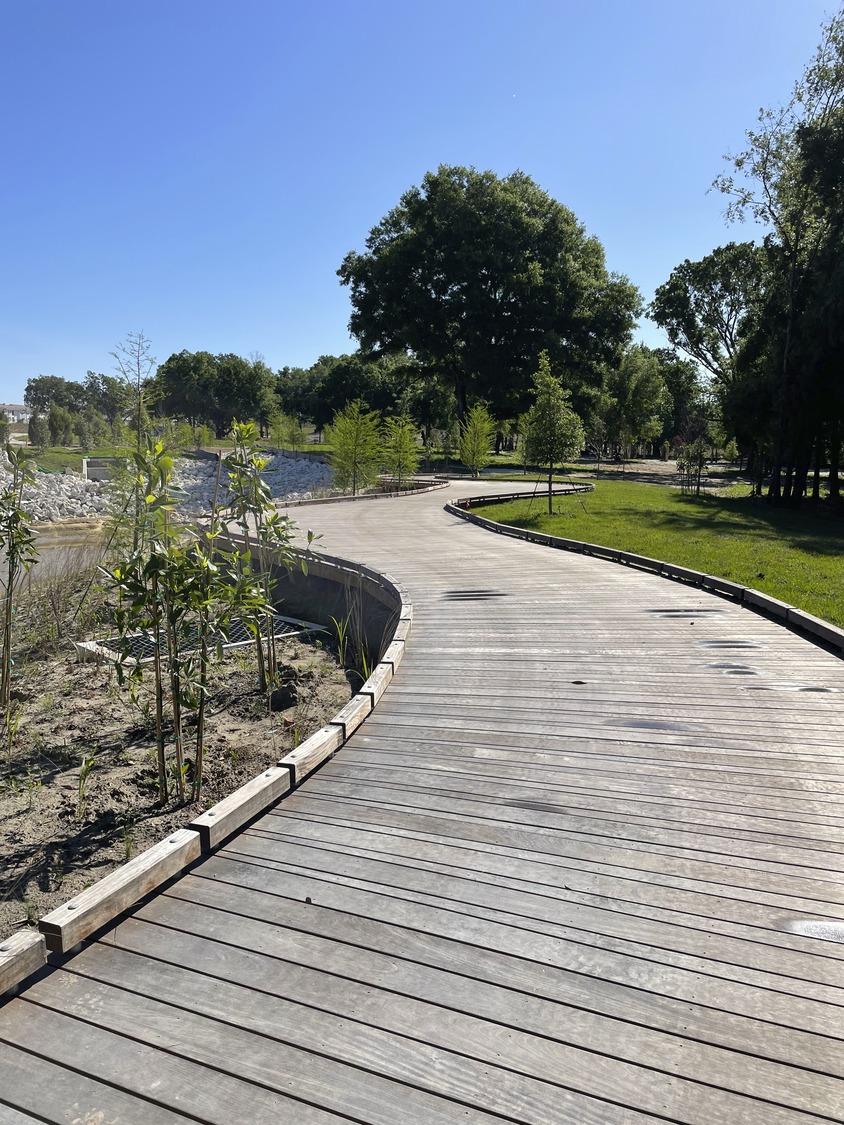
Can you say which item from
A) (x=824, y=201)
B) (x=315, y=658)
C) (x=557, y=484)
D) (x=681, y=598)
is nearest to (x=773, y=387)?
(x=824, y=201)

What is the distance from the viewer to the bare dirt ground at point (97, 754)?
4.26 metres

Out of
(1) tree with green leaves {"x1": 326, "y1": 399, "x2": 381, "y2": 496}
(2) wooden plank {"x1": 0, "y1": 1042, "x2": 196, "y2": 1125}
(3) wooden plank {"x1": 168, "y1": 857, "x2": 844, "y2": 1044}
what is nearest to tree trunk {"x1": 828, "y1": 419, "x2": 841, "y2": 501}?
(1) tree with green leaves {"x1": 326, "y1": 399, "x2": 381, "y2": 496}

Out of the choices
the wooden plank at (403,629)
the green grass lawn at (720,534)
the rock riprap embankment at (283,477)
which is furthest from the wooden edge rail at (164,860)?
the rock riprap embankment at (283,477)

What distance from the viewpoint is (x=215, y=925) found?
116 inches

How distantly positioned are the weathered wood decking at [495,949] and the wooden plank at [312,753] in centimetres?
8

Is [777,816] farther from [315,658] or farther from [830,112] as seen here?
[830,112]

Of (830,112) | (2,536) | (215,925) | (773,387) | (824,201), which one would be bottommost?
(215,925)

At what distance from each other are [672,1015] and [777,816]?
1671 millimetres

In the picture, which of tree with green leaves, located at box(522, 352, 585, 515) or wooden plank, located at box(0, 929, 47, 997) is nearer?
wooden plank, located at box(0, 929, 47, 997)

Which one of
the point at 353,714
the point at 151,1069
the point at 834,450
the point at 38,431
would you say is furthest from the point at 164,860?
the point at 38,431

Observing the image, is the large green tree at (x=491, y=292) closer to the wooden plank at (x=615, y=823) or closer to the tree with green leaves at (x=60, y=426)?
the tree with green leaves at (x=60, y=426)

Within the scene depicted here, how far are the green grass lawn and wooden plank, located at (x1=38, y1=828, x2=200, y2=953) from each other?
784 centimetres

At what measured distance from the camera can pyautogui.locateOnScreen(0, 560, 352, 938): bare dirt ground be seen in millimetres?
4262

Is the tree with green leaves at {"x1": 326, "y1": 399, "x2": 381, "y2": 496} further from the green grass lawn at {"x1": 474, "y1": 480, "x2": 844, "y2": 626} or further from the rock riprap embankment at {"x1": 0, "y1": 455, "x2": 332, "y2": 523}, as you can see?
the green grass lawn at {"x1": 474, "y1": 480, "x2": 844, "y2": 626}
